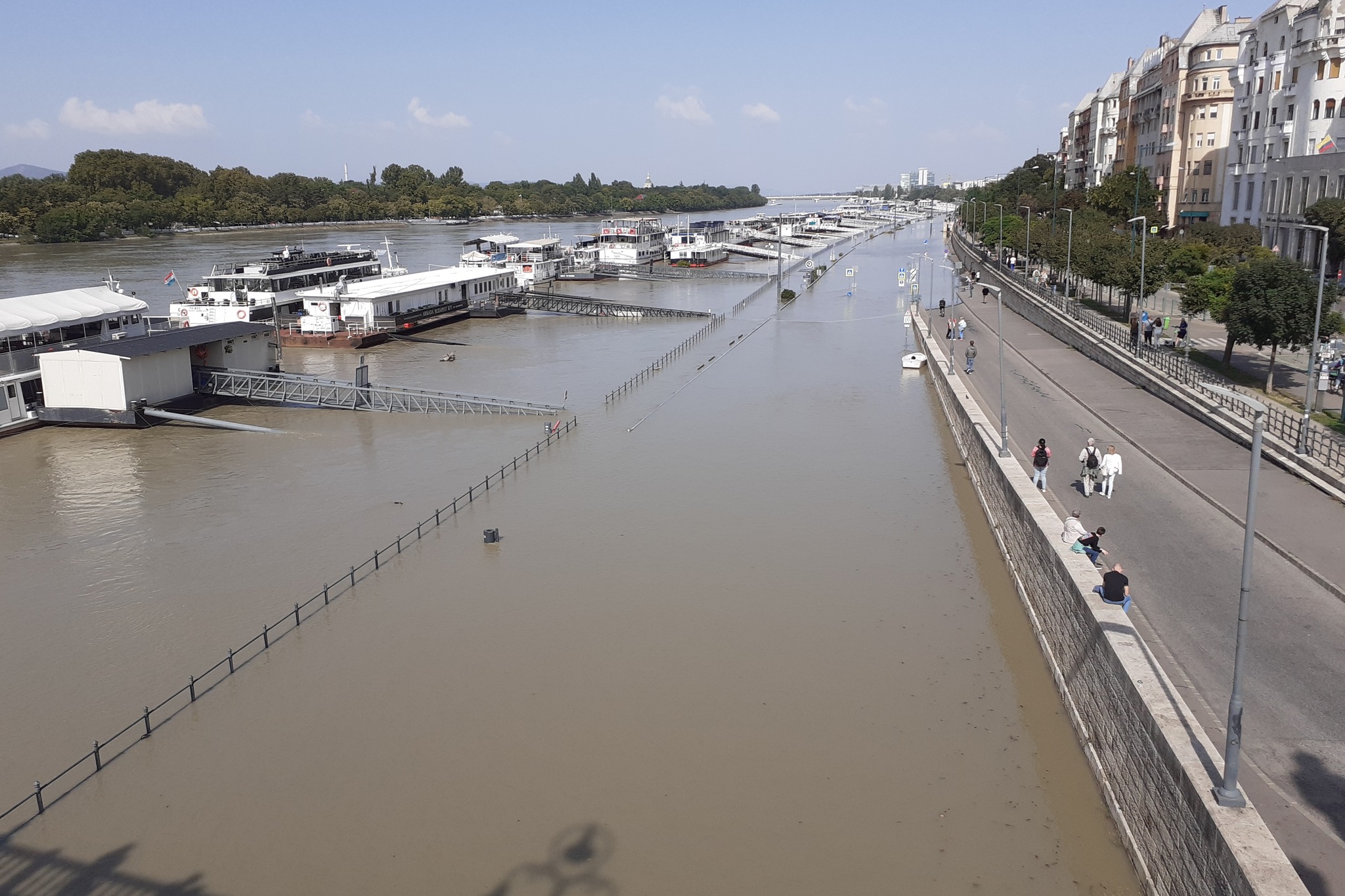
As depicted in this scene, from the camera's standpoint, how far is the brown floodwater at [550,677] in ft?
38.7

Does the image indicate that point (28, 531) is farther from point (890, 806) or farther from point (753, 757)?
point (890, 806)

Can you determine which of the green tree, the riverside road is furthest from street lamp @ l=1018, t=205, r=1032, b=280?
the riverside road

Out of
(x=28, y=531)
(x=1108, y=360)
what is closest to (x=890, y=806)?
(x=28, y=531)

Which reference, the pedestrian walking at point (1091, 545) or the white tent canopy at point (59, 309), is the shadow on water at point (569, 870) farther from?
the white tent canopy at point (59, 309)

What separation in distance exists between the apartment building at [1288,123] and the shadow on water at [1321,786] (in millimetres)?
45264

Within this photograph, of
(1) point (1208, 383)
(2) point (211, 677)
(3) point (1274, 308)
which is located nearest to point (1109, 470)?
(1) point (1208, 383)

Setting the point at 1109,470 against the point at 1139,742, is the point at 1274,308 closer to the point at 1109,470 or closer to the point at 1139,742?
the point at 1109,470

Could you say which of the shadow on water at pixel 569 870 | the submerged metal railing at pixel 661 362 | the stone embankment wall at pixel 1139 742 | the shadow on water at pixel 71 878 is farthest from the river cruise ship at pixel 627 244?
the shadow on water at pixel 71 878

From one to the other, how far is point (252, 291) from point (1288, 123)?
191 feet

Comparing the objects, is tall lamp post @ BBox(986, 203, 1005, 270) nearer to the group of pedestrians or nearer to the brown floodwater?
the brown floodwater

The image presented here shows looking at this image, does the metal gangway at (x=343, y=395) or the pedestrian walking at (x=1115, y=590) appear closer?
the pedestrian walking at (x=1115, y=590)

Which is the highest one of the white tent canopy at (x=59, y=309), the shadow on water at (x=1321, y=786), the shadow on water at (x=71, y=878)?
the white tent canopy at (x=59, y=309)

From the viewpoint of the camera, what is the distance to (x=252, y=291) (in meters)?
53.6

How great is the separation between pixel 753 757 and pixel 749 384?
28.1 m
